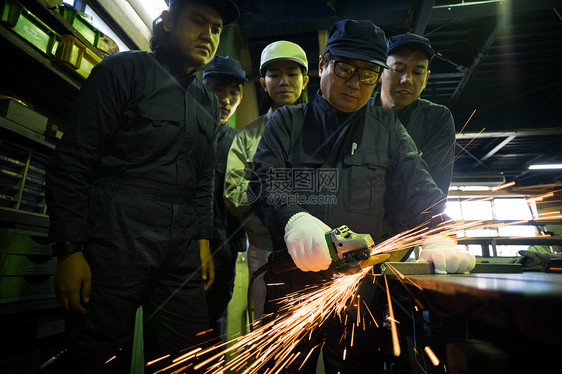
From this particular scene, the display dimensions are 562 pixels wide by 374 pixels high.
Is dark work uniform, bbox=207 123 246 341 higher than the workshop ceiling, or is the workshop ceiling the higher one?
the workshop ceiling

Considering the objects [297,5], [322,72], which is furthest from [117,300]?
[297,5]

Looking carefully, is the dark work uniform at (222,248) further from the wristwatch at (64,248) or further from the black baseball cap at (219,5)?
the wristwatch at (64,248)

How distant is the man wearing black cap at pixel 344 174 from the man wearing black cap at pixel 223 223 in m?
0.99

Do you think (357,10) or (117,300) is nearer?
(117,300)

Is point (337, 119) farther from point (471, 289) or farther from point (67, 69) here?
point (67, 69)

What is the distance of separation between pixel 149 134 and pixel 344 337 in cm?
149

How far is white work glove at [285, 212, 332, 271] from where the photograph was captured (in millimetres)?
1196

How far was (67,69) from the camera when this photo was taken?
224 cm

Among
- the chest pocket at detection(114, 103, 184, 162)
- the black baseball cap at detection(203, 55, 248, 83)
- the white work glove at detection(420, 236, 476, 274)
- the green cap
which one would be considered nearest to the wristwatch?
the chest pocket at detection(114, 103, 184, 162)

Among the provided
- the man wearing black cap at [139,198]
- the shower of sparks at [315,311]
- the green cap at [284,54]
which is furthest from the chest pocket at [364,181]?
the green cap at [284,54]

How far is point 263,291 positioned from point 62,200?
5.01 ft

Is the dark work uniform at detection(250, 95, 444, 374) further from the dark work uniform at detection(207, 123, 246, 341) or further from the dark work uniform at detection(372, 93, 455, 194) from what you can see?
the dark work uniform at detection(207, 123, 246, 341)

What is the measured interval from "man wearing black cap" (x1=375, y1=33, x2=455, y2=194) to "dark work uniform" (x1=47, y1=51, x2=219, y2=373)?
155cm

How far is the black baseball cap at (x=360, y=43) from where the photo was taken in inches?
62.9
